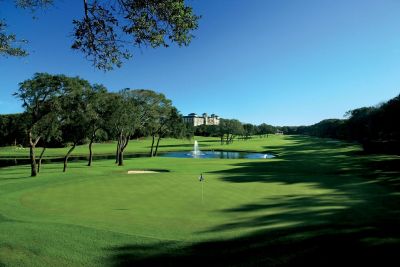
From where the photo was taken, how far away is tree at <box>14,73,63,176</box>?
92.0 ft

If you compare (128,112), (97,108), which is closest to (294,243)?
(97,108)

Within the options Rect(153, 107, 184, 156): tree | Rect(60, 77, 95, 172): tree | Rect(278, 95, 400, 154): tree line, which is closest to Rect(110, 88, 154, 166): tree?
Rect(60, 77, 95, 172): tree

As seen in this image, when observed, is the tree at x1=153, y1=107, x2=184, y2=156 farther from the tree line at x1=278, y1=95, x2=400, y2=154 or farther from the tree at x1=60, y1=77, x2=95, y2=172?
the tree line at x1=278, y1=95, x2=400, y2=154

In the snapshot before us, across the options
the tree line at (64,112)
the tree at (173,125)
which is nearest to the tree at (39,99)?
the tree line at (64,112)

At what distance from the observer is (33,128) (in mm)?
29234

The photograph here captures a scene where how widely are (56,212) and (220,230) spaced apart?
8.21m

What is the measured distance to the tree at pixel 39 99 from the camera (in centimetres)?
2805

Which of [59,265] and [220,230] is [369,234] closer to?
[220,230]

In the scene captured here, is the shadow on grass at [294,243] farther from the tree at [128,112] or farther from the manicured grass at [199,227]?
the tree at [128,112]

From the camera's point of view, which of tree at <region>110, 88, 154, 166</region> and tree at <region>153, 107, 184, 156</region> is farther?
tree at <region>153, 107, 184, 156</region>

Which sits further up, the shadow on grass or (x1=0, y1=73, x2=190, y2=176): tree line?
(x1=0, y1=73, x2=190, y2=176): tree line

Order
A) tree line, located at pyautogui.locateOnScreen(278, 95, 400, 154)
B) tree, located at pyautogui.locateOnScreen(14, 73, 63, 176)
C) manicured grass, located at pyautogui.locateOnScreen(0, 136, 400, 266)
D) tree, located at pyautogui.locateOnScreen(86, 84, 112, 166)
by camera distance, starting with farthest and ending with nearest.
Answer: tree line, located at pyautogui.locateOnScreen(278, 95, 400, 154)
tree, located at pyautogui.locateOnScreen(86, 84, 112, 166)
tree, located at pyautogui.locateOnScreen(14, 73, 63, 176)
manicured grass, located at pyautogui.locateOnScreen(0, 136, 400, 266)

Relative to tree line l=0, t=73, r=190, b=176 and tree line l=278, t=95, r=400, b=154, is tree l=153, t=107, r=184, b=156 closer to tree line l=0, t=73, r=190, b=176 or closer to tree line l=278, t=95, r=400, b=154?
tree line l=0, t=73, r=190, b=176

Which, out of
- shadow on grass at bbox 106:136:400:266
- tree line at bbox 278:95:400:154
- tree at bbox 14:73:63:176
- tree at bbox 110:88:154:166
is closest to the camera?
shadow on grass at bbox 106:136:400:266
